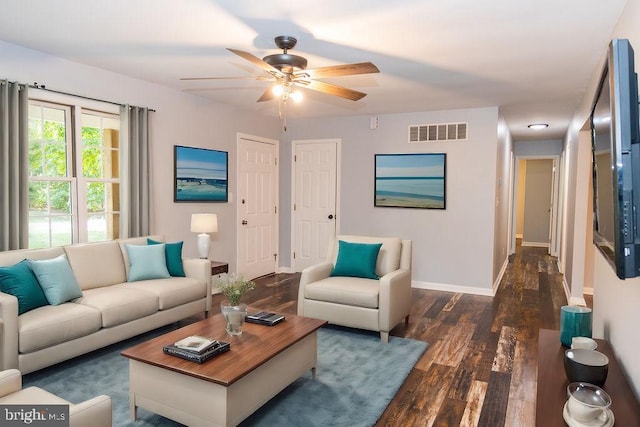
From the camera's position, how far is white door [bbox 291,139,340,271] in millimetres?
6504

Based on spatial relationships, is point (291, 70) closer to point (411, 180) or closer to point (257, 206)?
point (411, 180)

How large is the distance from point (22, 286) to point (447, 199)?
186 inches

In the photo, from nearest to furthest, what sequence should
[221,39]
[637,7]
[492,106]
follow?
[637,7]
[221,39]
[492,106]

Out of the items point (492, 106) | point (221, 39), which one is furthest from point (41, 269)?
point (492, 106)

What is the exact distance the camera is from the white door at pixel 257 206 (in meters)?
5.94

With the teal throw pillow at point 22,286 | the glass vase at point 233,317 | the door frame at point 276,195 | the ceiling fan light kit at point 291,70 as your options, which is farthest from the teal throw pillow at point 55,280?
the door frame at point 276,195

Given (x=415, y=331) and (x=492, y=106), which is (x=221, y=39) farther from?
(x=492, y=106)

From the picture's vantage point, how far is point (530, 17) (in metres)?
2.70

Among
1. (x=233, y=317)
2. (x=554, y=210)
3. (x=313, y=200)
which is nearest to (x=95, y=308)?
(x=233, y=317)

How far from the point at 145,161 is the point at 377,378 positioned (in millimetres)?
3141

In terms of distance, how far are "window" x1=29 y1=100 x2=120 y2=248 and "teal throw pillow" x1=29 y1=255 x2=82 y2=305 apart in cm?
70

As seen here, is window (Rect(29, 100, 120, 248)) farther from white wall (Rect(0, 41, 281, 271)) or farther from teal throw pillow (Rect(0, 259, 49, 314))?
teal throw pillow (Rect(0, 259, 49, 314))

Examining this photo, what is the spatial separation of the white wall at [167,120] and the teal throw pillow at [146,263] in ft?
2.23

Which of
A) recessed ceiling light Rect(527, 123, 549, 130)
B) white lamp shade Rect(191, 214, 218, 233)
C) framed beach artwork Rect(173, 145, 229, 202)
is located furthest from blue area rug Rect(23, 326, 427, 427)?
recessed ceiling light Rect(527, 123, 549, 130)
